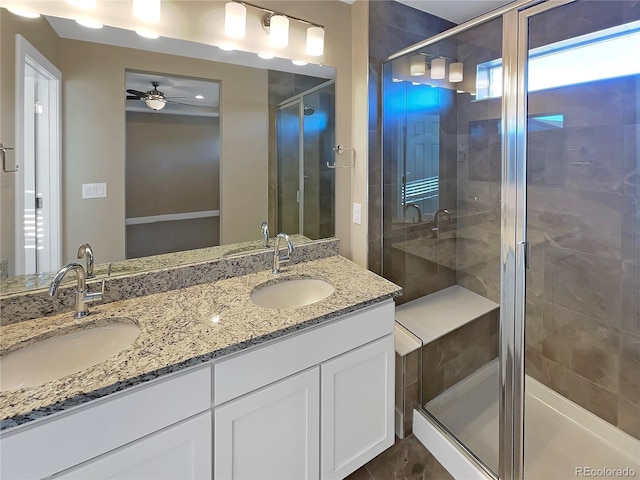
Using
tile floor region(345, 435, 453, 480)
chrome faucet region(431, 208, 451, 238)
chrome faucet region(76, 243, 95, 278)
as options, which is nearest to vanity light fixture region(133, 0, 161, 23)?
chrome faucet region(76, 243, 95, 278)

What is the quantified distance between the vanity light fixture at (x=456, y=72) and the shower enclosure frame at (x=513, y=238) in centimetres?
66

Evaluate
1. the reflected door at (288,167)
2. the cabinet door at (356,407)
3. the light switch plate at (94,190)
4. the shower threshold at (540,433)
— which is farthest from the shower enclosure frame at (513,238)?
the light switch plate at (94,190)

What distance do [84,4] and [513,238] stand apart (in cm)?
203

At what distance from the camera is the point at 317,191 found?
81.3 inches

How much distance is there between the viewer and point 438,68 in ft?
7.42

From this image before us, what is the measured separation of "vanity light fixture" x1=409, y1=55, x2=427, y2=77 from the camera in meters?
2.13

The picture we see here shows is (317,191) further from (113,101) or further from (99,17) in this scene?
(99,17)

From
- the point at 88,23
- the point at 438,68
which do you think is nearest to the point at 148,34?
the point at 88,23

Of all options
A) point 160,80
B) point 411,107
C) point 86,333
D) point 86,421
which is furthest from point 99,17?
point 411,107

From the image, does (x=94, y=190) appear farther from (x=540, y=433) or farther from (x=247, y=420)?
(x=540, y=433)

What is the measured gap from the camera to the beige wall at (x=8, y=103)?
3.83 feet

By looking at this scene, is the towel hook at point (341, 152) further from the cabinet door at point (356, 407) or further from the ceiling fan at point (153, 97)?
the cabinet door at point (356, 407)

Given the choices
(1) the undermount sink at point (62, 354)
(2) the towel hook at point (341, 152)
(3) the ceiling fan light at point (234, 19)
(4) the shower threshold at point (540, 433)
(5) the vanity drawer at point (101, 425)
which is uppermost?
(3) the ceiling fan light at point (234, 19)

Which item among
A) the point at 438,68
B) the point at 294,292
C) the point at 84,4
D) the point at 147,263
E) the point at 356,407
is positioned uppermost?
the point at 438,68
